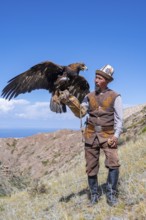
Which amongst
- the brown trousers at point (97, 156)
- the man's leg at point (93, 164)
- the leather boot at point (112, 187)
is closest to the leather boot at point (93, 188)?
the man's leg at point (93, 164)

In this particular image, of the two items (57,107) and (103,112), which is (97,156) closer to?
(103,112)

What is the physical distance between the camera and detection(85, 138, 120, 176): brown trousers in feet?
21.7

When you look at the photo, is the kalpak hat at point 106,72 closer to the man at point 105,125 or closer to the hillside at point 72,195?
the man at point 105,125

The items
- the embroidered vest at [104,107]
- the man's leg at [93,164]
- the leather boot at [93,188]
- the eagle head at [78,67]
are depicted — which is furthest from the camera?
the eagle head at [78,67]

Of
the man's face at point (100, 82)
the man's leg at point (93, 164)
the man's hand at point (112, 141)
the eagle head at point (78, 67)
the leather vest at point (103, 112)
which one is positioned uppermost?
the eagle head at point (78, 67)

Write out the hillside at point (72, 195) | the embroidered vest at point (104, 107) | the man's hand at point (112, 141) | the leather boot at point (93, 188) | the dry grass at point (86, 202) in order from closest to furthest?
the dry grass at point (86, 202) < the hillside at point (72, 195) < the man's hand at point (112, 141) < the embroidered vest at point (104, 107) < the leather boot at point (93, 188)

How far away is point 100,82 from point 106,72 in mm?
190

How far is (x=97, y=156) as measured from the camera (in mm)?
6832

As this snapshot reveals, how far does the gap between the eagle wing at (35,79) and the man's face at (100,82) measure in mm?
2559

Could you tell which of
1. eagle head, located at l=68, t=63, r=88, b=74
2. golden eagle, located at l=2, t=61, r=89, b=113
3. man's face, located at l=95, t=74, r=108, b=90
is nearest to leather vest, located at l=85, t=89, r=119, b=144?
man's face, located at l=95, t=74, r=108, b=90

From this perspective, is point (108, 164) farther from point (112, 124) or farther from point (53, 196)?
point (53, 196)

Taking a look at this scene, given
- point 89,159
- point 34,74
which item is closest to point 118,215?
point 89,159

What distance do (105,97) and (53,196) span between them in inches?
131

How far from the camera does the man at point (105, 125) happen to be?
6.61 metres
